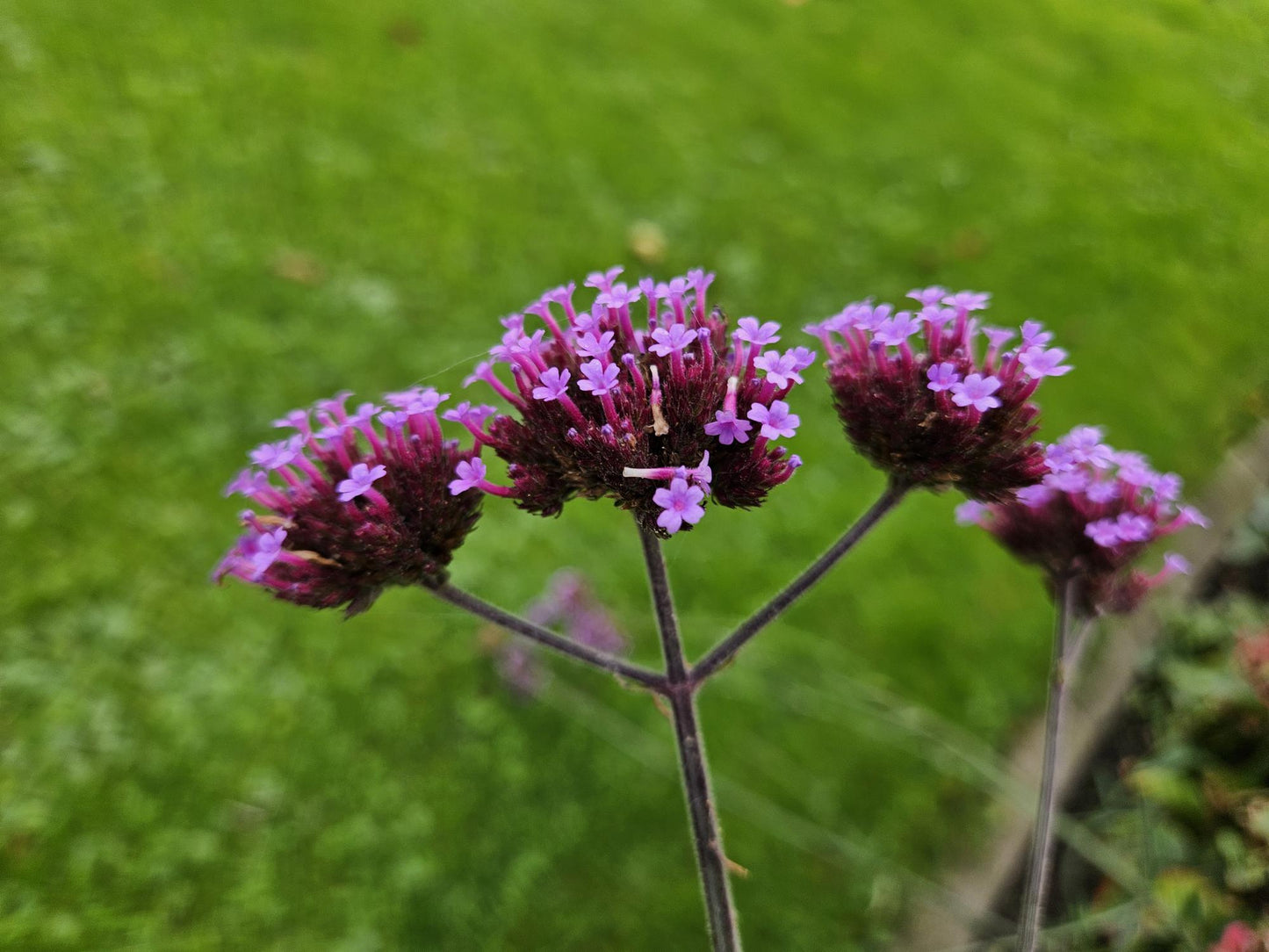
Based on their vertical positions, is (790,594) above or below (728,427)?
below

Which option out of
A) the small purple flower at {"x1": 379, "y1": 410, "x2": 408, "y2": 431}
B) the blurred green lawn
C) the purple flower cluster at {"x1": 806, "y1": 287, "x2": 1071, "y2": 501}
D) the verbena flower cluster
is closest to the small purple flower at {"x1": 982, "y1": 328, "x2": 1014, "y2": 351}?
the purple flower cluster at {"x1": 806, "y1": 287, "x2": 1071, "y2": 501}

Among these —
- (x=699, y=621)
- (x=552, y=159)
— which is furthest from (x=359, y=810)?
(x=552, y=159)

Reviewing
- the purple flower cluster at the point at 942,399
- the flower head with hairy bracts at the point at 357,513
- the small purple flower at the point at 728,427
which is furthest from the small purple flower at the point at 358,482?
the purple flower cluster at the point at 942,399

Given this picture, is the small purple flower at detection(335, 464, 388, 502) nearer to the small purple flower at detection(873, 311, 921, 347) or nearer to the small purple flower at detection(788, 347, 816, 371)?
the small purple flower at detection(788, 347, 816, 371)

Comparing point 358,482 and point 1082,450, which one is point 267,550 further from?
point 1082,450

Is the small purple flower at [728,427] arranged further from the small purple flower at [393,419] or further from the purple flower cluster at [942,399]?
the small purple flower at [393,419]

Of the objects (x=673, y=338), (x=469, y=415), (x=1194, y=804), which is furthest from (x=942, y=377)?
(x=1194, y=804)
